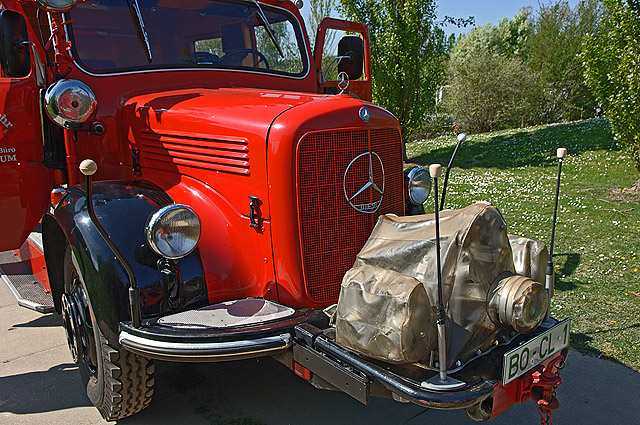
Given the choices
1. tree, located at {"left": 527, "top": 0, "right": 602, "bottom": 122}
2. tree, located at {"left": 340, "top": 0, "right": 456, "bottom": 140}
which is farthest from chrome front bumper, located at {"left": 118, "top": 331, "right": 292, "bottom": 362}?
tree, located at {"left": 527, "top": 0, "right": 602, "bottom": 122}

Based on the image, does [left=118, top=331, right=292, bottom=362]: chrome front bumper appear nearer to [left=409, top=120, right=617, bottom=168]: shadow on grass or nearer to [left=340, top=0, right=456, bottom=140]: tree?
[left=409, top=120, right=617, bottom=168]: shadow on grass

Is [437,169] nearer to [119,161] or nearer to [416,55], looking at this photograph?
[119,161]

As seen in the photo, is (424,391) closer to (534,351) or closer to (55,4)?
(534,351)

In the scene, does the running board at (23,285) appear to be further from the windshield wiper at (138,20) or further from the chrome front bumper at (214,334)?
the windshield wiper at (138,20)

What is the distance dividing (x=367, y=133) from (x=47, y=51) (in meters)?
2.38

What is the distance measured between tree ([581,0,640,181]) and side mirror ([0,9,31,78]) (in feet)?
27.1

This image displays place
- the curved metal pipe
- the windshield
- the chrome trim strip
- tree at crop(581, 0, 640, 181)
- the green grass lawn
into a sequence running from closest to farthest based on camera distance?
the curved metal pipe
the chrome trim strip
the windshield
the green grass lawn
tree at crop(581, 0, 640, 181)

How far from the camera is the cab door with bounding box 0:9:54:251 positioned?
3.73 m

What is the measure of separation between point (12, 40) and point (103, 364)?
2.03m

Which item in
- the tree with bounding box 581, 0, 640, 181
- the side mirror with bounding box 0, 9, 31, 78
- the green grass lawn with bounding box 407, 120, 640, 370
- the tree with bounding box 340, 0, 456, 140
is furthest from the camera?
the tree with bounding box 340, 0, 456, 140

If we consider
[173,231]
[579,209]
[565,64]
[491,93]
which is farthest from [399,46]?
[565,64]

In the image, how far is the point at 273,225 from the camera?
2898mm

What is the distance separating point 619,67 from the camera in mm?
8375

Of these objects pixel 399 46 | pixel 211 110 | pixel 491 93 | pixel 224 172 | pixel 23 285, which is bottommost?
pixel 23 285
